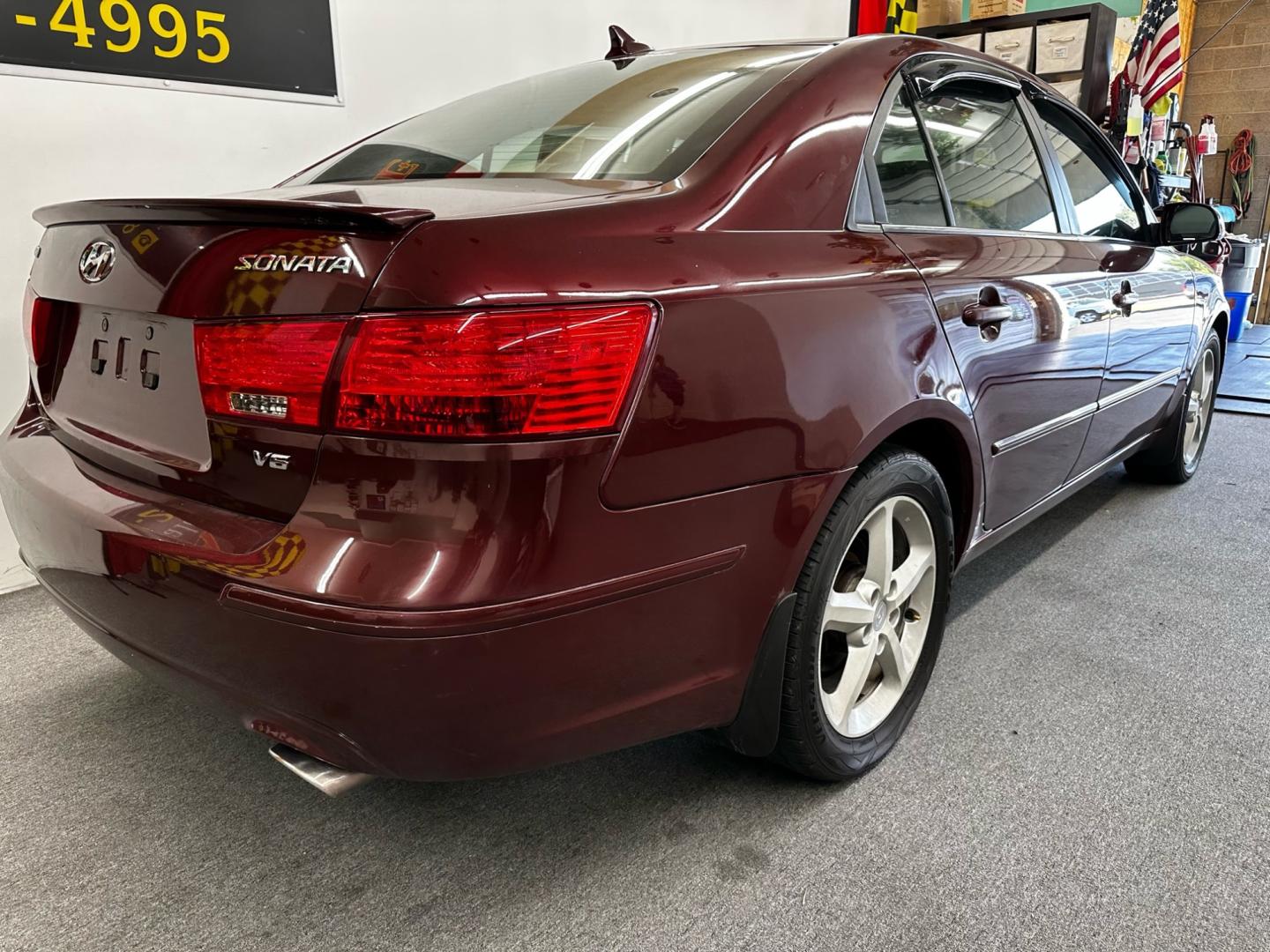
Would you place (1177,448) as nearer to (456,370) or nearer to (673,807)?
(673,807)

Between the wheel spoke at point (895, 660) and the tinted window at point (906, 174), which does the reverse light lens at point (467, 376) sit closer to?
the tinted window at point (906, 174)

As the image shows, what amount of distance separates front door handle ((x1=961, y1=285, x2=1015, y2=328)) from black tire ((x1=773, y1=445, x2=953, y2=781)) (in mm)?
270

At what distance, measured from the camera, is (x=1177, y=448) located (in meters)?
3.29

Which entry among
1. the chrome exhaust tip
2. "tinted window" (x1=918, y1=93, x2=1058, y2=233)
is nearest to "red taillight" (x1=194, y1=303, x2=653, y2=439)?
the chrome exhaust tip

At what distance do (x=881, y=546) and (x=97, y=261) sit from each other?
1.29 metres

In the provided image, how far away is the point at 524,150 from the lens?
4.98ft

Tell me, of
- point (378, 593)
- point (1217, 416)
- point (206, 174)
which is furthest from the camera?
point (1217, 416)

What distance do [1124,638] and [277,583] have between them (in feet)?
6.49

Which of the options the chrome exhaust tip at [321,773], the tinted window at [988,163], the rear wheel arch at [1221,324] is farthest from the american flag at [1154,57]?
the chrome exhaust tip at [321,773]

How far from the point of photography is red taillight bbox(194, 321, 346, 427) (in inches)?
40.1

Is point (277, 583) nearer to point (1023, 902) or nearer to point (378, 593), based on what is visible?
point (378, 593)

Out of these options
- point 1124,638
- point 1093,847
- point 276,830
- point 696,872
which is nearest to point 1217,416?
point 1124,638

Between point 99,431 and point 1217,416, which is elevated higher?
point 99,431

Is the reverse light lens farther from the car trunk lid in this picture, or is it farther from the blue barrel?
the blue barrel
